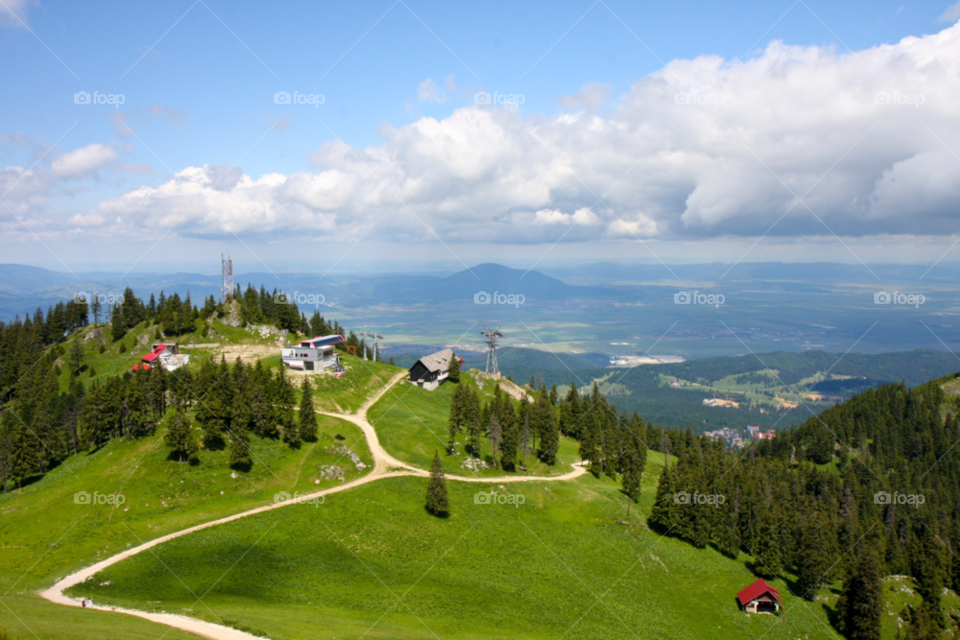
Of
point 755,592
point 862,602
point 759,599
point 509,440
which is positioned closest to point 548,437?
point 509,440

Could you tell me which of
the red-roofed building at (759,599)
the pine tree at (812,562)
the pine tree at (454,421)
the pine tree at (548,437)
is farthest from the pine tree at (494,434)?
the pine tree at (812,562)

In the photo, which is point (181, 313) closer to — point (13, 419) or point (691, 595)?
point (13, 419)

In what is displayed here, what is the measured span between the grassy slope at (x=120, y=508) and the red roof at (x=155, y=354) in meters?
31.2

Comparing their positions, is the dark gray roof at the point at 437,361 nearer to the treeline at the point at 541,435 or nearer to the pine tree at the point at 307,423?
the treeline at the point at 541,435

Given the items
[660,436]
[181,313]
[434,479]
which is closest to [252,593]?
[434,479]

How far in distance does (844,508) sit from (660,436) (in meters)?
42.6

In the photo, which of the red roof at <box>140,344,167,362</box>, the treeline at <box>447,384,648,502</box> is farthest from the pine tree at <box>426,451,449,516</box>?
the red roof at <box>140,344,167,362</box>

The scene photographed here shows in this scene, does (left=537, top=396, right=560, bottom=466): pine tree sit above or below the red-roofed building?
above

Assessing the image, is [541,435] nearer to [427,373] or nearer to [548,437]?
[548,437]

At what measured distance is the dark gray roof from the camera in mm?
113069

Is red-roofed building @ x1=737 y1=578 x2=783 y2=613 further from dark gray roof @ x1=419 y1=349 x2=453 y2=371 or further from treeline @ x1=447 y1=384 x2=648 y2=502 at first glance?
dark gray roof @ x1=419 y1=349 x2=453 y2=371

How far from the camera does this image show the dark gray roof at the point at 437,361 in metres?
113

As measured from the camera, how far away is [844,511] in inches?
4107

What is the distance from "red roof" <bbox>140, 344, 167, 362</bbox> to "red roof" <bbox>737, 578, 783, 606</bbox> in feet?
350
